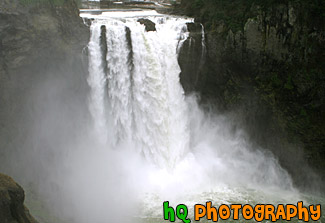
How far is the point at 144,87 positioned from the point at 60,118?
11.8ft

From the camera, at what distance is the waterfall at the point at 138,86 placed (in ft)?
37.0

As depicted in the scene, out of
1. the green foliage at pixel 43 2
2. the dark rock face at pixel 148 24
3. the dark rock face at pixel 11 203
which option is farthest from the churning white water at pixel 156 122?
the dark rock face at pixel 11 203

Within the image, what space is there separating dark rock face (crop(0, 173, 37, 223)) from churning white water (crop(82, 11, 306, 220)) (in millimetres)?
5684

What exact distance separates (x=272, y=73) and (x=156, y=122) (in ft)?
17.1

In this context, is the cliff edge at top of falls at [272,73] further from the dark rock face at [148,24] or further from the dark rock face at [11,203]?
the dark rock face at [11,203]

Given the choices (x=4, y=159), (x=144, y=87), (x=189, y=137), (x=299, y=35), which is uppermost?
(x=299, y=35)

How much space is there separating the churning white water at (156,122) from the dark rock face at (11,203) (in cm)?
568

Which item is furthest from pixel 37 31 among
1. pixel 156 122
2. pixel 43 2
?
pixel 156 122

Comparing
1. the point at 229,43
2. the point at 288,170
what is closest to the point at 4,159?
the point at 229,43

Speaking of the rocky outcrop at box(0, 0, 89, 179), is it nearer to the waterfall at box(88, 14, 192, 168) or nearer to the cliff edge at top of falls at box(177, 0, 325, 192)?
the waterfall at box(88, 14, 192, 168)

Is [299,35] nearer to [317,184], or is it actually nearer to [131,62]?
[317,184]

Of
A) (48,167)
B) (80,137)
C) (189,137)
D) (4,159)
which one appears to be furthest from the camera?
(189,137)

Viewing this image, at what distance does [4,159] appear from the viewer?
29.3 ft

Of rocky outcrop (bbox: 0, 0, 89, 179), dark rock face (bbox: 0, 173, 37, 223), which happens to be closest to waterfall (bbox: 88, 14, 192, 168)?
rocky outcrop (bbox: 0, 0, 89, 179)
